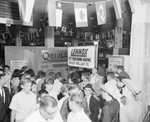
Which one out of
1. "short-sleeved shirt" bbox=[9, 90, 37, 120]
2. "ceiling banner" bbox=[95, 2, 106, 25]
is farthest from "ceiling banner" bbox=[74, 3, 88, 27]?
"short-sleeved shirt" bbox=[9, 90, 37, 120]

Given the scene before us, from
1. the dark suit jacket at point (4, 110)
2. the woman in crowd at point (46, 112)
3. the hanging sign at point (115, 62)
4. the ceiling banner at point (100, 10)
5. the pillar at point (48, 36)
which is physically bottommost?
the dark suit jacket at point (4, 110)

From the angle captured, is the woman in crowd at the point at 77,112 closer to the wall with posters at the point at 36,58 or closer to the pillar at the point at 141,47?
the pillar at the point at 141,47

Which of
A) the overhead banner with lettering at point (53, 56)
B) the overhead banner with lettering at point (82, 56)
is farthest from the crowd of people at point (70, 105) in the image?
the overhead banner with lettering at point (53, 56)

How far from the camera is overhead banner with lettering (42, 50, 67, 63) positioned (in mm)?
7398

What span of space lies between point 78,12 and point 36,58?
10.5 feet

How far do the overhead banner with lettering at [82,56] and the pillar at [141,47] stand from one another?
4.83 feet

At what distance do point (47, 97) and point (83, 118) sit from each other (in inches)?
20.6

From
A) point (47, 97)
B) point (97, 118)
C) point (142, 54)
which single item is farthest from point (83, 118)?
point (142, 54)

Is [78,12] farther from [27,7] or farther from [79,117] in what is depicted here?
[79,117]

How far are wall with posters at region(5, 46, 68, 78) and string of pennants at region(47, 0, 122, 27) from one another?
3.01 m

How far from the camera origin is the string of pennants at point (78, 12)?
444cm

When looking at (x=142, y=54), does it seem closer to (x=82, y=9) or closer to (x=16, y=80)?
(x=82, y=9)

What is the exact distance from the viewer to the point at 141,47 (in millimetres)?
4449

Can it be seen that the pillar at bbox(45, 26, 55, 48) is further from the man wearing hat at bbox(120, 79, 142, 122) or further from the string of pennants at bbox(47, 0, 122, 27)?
the man wearing hat at bbox(120, 79, 142, 122)
